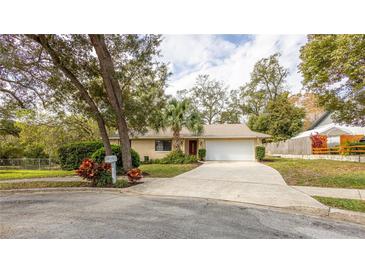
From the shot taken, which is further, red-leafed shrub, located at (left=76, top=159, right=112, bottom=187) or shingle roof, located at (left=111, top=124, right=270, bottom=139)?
shingle roof, located at (left=111, top=124, right=270, bottom=139)

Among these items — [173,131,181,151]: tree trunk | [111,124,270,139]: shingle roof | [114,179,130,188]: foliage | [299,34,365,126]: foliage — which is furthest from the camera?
[111,124,270,139]: shingle roof

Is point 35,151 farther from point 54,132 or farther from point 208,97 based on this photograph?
point 208,97

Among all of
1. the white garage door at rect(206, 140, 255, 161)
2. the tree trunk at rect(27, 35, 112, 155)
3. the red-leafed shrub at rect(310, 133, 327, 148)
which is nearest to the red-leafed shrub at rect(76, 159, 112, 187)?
the tree trunk at rect(27, 35, 112, 155)

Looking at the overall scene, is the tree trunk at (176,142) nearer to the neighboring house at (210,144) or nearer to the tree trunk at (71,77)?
the neighboring house at (210,144)

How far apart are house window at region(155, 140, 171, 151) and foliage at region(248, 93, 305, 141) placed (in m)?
13.3

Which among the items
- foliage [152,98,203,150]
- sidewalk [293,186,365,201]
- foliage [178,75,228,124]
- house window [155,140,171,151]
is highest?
foliage [178,75,228,124]

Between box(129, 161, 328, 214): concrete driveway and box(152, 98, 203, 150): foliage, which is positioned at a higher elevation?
box(152, 98, 203, 150): foliage

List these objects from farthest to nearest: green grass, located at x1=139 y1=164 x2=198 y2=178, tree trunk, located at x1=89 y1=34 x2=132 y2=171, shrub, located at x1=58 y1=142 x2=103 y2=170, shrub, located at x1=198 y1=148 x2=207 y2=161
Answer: shrub, located at x1=198 y1=148 x2=207 y2=161
shrub, located at x1=58 y1=142 x2=103 y2=170
green grass, located at x1=139 y1=164 x2=198 y2=178
tree trunk, located at x1=89 y1=34 x2=132 y2=171

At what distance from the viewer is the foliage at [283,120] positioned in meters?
21.5

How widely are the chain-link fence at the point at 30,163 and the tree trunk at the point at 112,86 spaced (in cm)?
1132

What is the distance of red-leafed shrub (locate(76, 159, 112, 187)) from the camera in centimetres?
614

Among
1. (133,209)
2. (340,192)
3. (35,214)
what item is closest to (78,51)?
(35,214)

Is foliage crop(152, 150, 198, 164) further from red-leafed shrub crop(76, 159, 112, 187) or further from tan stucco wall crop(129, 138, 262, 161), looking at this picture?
red-leafed shrub crop(76, 159, 112, 187)
